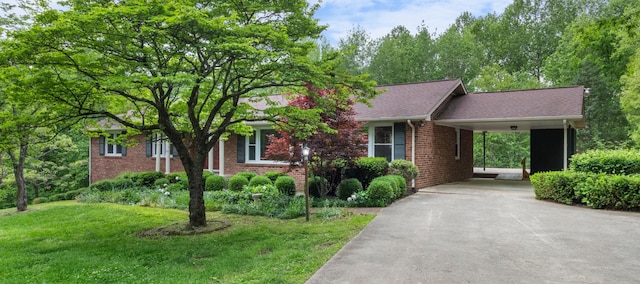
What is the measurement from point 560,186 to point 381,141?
5621 millimetres

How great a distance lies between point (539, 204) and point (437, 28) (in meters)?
33.3

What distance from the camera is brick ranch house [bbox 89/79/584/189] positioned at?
1307cm

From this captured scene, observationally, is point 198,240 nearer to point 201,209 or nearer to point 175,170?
point 201,209

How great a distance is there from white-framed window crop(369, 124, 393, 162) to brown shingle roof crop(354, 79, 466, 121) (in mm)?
557

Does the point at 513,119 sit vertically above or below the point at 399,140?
above

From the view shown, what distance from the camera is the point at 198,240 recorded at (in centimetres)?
709

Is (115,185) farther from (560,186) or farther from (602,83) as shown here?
(602,83)

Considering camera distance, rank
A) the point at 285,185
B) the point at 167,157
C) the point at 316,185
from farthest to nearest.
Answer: the point at 167,157 → the point at 285,185 → the point at 316,185

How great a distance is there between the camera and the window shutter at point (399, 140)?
1338 cm

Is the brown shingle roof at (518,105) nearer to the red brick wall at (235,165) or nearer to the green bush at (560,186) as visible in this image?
the green bush at (560,186)

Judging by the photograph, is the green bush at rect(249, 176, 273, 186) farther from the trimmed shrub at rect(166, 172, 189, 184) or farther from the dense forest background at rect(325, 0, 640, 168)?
the dense forest background at rect(325, 0, 640, 168)

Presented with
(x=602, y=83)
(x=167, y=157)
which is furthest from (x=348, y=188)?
(x=602, y=83)

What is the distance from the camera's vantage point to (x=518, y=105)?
45.3ft

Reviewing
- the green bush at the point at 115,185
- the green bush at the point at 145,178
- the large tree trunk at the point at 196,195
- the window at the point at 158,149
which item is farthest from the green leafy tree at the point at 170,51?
the window at the point at 158,149
